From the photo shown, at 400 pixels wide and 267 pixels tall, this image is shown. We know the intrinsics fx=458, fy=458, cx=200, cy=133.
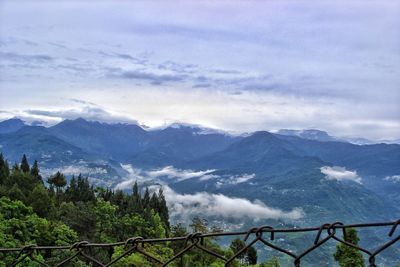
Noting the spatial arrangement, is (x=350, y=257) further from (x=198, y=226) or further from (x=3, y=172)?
(x=3, y=172)

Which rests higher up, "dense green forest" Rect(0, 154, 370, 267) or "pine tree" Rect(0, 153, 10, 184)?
"pine tree" Rect(0, 153, 10, 184)

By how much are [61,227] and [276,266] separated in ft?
73.8

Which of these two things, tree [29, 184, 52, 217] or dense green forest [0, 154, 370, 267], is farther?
tree [29, 184, 52, 217]

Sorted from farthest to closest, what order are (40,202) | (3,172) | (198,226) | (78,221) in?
(3,172)
(198,226)
(40,202)
(78,221)

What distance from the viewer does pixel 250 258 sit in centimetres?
6069

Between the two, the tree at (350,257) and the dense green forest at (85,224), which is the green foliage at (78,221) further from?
the tree at (350,257)

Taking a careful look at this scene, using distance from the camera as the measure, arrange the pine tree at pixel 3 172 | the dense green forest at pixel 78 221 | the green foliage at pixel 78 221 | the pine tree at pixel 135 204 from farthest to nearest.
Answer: the pine tree at pixel 135 204
the pine tree at pixel 3 172
the dense green forest at pixel 78 221
the green foliage at pixel 78 221

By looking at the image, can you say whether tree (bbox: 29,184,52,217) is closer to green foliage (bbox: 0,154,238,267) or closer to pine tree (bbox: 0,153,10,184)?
green foliage (bbox: 0,154,238,267)

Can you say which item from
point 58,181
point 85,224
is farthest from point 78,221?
point 58,181

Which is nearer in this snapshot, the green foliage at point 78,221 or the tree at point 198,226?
the green foliage at point 78,221

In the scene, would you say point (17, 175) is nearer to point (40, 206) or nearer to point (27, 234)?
point (40, 206)

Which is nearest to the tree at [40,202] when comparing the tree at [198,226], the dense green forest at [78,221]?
the dense green forest at [78,221]

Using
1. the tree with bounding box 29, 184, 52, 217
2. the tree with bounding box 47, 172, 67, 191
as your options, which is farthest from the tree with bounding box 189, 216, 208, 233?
the tree with bounding box 47, 172, 67, 191

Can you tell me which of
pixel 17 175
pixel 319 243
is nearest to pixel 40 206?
pixel 17 175
